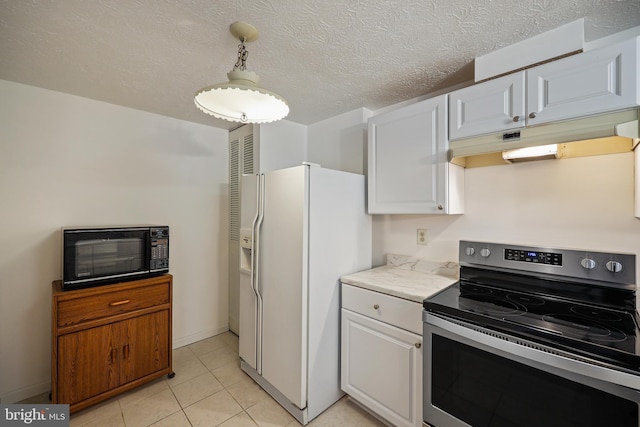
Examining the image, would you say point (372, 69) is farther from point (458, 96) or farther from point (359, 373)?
point (359, 373)

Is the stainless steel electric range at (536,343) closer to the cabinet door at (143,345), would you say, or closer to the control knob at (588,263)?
the control knob at (588,263)

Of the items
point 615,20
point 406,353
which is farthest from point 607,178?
point 406,353

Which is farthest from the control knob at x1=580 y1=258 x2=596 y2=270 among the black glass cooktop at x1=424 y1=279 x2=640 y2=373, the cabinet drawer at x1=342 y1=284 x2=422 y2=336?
the cabinet drawer at x1=342 y1=284 x2=422 y2=336

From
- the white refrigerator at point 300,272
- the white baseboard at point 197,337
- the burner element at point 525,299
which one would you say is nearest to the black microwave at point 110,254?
the white refrigerator at point 300,272

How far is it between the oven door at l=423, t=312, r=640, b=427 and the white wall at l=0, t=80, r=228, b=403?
2.34 metres

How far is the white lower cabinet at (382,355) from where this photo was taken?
59.9 inches

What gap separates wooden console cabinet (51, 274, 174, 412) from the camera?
5.72ft

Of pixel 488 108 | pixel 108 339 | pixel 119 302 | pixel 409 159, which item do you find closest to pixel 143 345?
pixel 108 339

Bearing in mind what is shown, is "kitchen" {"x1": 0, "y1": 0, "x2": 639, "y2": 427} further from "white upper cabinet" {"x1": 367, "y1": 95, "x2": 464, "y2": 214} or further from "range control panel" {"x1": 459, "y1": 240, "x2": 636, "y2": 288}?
"white upper cabinet" {"x1": 367, "y1": 95, "x2": 464, "y2": 214}

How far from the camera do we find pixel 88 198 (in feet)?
7.39

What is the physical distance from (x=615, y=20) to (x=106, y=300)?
329 cm

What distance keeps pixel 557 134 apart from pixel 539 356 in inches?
38.7

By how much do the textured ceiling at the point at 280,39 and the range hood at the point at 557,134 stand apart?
0.49 meters

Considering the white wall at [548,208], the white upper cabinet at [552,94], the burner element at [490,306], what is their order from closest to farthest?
the white upper cabinet at [552,94]
the burner element at [490,306]
the white wall at [548,208]
